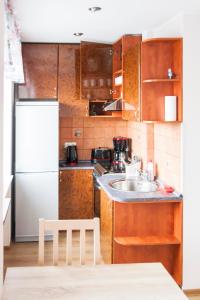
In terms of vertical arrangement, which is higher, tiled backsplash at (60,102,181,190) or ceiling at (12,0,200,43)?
ceiling at (12,0,200,43)

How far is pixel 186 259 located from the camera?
376 cm

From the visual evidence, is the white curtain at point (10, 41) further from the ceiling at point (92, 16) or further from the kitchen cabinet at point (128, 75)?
the kitchen cabinet at point (128, 75)

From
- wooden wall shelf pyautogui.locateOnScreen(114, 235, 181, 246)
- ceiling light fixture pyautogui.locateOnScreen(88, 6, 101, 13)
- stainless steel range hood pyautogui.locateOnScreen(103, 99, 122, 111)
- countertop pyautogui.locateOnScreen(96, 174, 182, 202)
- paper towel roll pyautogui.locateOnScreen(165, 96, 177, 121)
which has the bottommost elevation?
wooden wall shelf pyautogui.locateOnScreen(114, 235, 181, 246)

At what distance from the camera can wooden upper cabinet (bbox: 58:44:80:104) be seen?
18.3 feet

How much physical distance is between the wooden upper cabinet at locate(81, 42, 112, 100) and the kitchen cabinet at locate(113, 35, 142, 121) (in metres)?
0.10

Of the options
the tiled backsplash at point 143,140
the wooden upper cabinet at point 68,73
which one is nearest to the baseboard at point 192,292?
the tiled backsplash at point 143,140

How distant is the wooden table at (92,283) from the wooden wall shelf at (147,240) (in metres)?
1.36

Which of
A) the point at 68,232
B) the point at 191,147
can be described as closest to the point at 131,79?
the point at 191,147

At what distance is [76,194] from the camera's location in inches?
223

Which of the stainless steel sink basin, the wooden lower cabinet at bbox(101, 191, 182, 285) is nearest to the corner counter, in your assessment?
the wooden lower cabinet at bbox(101, 191, 182, 285)

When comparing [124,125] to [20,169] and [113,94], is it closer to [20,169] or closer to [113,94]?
[113,94]

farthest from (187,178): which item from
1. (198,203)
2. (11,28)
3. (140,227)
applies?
(11,28)

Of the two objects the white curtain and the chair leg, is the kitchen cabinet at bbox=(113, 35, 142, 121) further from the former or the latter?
the chair leg

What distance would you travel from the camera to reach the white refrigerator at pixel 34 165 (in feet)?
17.4
